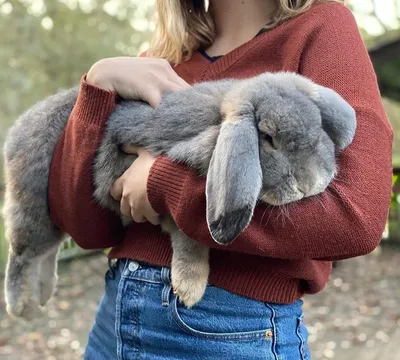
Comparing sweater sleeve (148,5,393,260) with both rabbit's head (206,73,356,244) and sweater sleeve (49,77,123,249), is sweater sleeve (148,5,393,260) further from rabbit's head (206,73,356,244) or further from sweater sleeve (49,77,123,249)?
sweater sleeve (49,77,123,249)

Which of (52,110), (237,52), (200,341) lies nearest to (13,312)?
(52,110)

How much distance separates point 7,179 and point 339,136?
1.24 metres

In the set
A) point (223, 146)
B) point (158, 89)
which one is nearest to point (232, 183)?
point (223, 146)

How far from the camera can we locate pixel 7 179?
6.85 feet

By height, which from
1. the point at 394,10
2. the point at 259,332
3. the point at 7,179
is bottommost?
the point at 394,10

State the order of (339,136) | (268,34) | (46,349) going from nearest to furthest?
(339,136)
(268,34)
(46,349)

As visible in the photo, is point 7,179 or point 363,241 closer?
point 363,241

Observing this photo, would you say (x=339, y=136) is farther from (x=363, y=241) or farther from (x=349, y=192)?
(x=363, y=241)

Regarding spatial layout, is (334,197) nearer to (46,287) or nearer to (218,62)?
(218,62)

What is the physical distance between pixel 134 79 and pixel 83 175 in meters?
0.33

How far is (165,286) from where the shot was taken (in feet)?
5.18

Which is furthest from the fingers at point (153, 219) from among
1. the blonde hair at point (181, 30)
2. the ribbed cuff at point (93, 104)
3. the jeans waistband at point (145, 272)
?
the blonde hair at point (181, 30)

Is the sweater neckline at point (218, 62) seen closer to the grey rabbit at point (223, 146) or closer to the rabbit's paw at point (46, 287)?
the grey rabbit at point (223, 146)

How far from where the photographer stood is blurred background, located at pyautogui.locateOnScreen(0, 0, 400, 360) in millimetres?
5027
